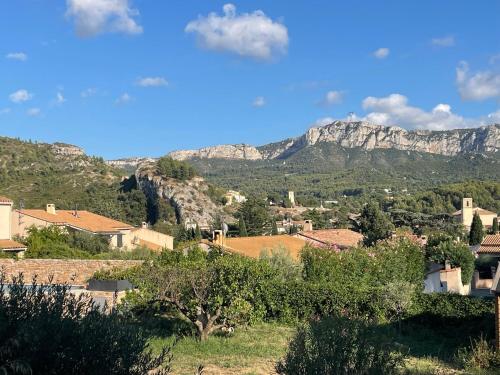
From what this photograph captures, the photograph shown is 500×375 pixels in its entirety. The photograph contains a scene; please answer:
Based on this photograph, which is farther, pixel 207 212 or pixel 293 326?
pixel 207 212

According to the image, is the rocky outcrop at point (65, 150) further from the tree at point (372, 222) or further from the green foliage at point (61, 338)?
the green foliage at point (61, 338)

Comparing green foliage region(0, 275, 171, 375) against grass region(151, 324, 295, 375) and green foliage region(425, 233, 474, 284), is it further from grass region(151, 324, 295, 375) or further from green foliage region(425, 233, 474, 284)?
green foliage region(425, 233, 474, 284)

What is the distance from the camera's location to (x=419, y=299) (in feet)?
63.2

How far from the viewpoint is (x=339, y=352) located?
6.09 m

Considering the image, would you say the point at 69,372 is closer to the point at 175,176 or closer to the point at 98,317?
the point at 98,317

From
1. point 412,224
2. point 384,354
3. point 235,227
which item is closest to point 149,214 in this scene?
point 235,227

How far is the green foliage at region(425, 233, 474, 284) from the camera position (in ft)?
103

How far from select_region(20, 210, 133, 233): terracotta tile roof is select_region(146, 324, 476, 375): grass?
2615 centimetres

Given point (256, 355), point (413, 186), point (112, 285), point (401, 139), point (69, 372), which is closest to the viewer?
point (69, 372)

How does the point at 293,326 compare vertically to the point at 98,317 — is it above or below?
below

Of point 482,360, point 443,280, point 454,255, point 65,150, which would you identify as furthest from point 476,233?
point 65,150

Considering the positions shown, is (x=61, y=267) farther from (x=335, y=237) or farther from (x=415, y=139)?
(x=415, y=139)

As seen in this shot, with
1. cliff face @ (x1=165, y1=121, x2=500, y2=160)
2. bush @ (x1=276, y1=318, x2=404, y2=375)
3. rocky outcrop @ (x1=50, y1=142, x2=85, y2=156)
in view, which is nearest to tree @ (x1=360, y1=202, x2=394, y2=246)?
bush @ (x1=276, y1=318, x2=404, y2=375)

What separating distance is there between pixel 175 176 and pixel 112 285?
75.1m
